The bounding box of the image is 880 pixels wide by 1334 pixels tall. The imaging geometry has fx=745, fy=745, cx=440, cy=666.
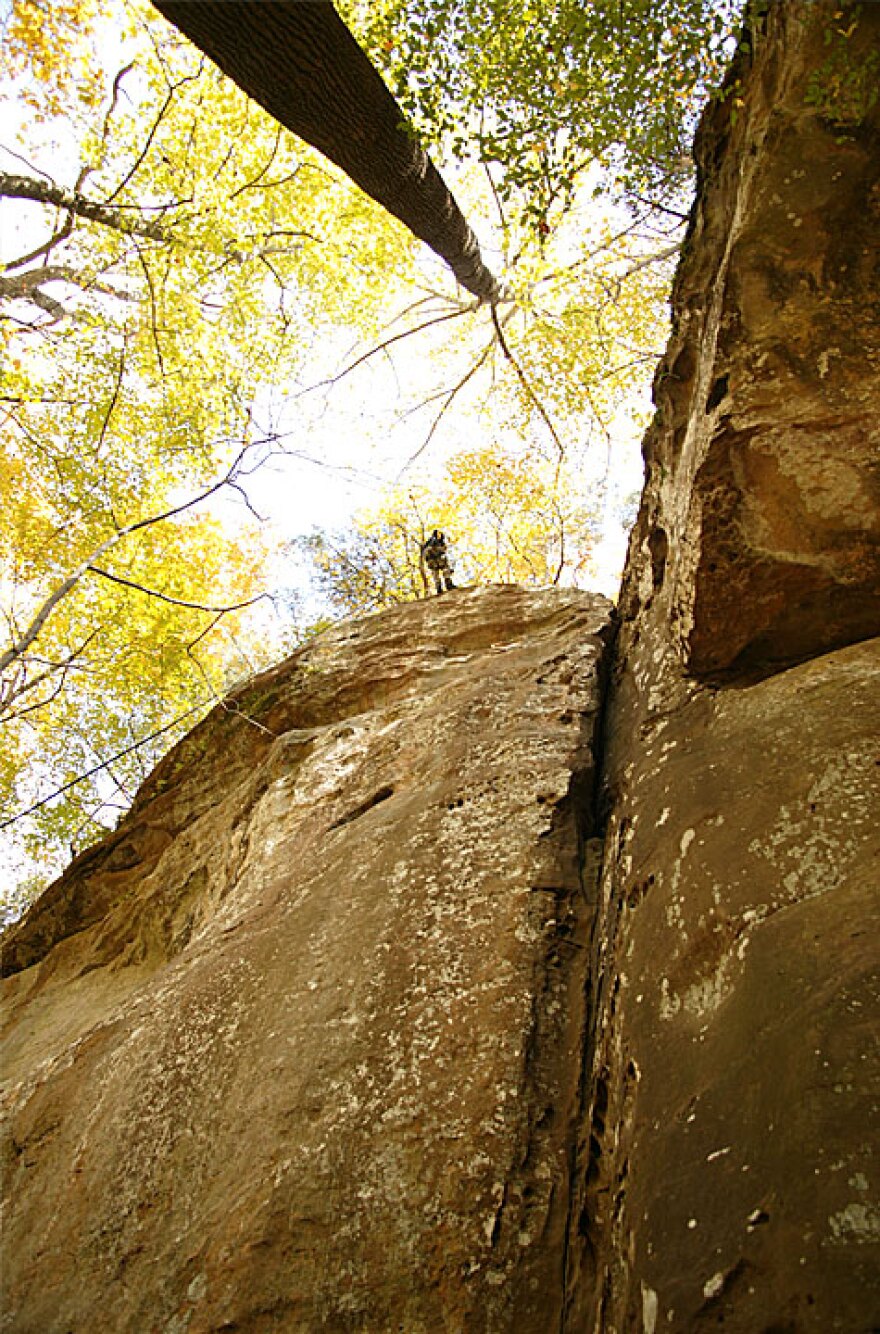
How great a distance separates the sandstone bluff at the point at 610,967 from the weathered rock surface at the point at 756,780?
0.02 metres

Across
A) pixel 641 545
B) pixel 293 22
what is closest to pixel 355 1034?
pixel 641 545

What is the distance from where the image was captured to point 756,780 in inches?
154

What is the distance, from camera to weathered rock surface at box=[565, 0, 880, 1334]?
8.02 feet

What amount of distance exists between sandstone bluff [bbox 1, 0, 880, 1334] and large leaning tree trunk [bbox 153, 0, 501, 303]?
102 inches

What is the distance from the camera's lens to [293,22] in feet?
17.1

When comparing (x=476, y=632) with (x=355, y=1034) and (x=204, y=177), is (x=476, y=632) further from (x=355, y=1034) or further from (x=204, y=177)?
(x=204, y=177)

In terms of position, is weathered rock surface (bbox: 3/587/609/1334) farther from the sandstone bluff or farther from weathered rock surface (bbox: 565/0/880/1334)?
weathered rock surface (bbox: 565/0/880/1334)

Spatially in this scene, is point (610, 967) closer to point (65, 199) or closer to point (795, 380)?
point (795, 380)

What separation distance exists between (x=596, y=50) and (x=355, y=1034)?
24.5ft

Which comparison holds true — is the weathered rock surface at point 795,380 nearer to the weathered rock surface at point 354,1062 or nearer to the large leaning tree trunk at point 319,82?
the weathered rock surface at point 354,1062

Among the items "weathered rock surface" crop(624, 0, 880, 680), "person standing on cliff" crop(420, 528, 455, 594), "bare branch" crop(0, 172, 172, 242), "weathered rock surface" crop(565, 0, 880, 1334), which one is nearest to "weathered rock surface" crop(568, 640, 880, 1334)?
"weathered rock surface" crop(565, 0, 880, 1334)

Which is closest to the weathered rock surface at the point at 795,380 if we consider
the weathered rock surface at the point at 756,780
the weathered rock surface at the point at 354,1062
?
the weathered rock surface at the point at 756,780

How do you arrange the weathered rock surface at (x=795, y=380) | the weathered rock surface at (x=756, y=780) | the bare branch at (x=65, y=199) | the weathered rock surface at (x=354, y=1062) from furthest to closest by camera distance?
the bare branch at (x=65, y=199)
the weathered rock surface at (x=795, y=380)
the weathered rock surface at (x=354, y=1062)
the weathered rock surface at (x=756, y=780)

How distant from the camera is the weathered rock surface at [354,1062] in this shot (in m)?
3.16
